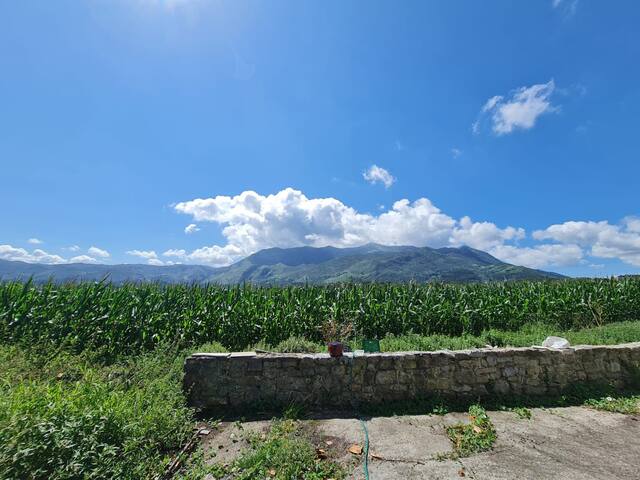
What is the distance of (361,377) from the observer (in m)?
5.84

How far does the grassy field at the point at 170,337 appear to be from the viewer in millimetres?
3434

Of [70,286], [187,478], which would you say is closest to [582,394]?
[187,478]

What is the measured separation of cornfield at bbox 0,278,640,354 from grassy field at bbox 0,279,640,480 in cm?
4

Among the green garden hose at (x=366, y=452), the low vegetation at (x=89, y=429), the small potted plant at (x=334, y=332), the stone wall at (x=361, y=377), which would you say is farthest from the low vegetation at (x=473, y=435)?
the low vegetation at (x=89, y=429)

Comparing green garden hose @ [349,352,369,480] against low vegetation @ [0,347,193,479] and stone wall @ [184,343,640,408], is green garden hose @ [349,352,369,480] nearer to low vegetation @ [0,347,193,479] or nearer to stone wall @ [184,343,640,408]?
stone wall @ [184,343,640,408]

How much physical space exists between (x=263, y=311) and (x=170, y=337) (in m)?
2.73

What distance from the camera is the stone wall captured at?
5688 millimetres

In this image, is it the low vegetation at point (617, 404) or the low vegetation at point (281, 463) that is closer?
the low vegetation at point (281, 463)

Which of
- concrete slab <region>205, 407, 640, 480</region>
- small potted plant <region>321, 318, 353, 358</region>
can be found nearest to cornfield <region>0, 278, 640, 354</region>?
small potted plant <region>321, 318, 353, 358</region>

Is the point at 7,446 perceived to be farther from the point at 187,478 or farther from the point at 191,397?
the point at 191,397

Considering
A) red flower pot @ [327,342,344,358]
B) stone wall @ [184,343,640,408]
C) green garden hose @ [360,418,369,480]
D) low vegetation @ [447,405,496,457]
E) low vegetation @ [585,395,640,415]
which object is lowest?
low vegetation @ [585,395,640,415]

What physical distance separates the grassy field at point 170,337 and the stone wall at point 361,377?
71 cm

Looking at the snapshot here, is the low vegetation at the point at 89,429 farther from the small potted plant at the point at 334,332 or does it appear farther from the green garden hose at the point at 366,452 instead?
the small potted plant at the point at 334,332

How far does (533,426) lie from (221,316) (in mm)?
7837
